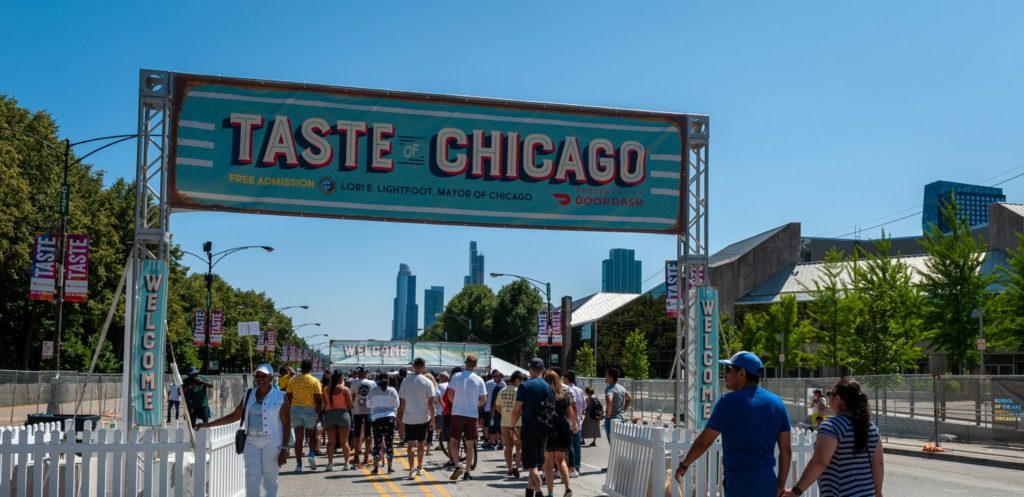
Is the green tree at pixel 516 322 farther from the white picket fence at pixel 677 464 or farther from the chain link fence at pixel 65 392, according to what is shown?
the white picket fence at pixel 677 464

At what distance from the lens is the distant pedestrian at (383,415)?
1532 cm

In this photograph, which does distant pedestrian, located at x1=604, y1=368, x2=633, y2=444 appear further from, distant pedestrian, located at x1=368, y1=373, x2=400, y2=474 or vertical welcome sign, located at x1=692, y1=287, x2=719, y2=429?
distant pedestrian, located at x1=368, y1=373, x2=400, y2=474

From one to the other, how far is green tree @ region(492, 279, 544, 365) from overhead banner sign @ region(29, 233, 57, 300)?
8387 centimetres

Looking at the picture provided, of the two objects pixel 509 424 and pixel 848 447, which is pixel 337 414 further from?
pixel 848 447

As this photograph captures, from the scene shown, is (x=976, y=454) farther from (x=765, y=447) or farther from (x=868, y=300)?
(x=868, y=300)

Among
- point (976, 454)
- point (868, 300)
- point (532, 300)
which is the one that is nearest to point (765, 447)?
point (976, 454)

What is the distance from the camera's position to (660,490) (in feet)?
36.1

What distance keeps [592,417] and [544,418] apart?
7951mm

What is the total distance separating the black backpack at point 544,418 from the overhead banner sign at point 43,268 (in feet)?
67.5

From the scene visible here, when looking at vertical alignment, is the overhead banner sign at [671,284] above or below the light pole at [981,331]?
above

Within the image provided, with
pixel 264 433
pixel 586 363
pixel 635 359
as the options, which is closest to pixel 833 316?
pixel 635 359

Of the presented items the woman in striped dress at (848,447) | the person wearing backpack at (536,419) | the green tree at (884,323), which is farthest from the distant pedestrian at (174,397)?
the green tree at (884,323)

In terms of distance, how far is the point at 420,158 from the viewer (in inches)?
573

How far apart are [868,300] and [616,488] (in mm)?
40505
